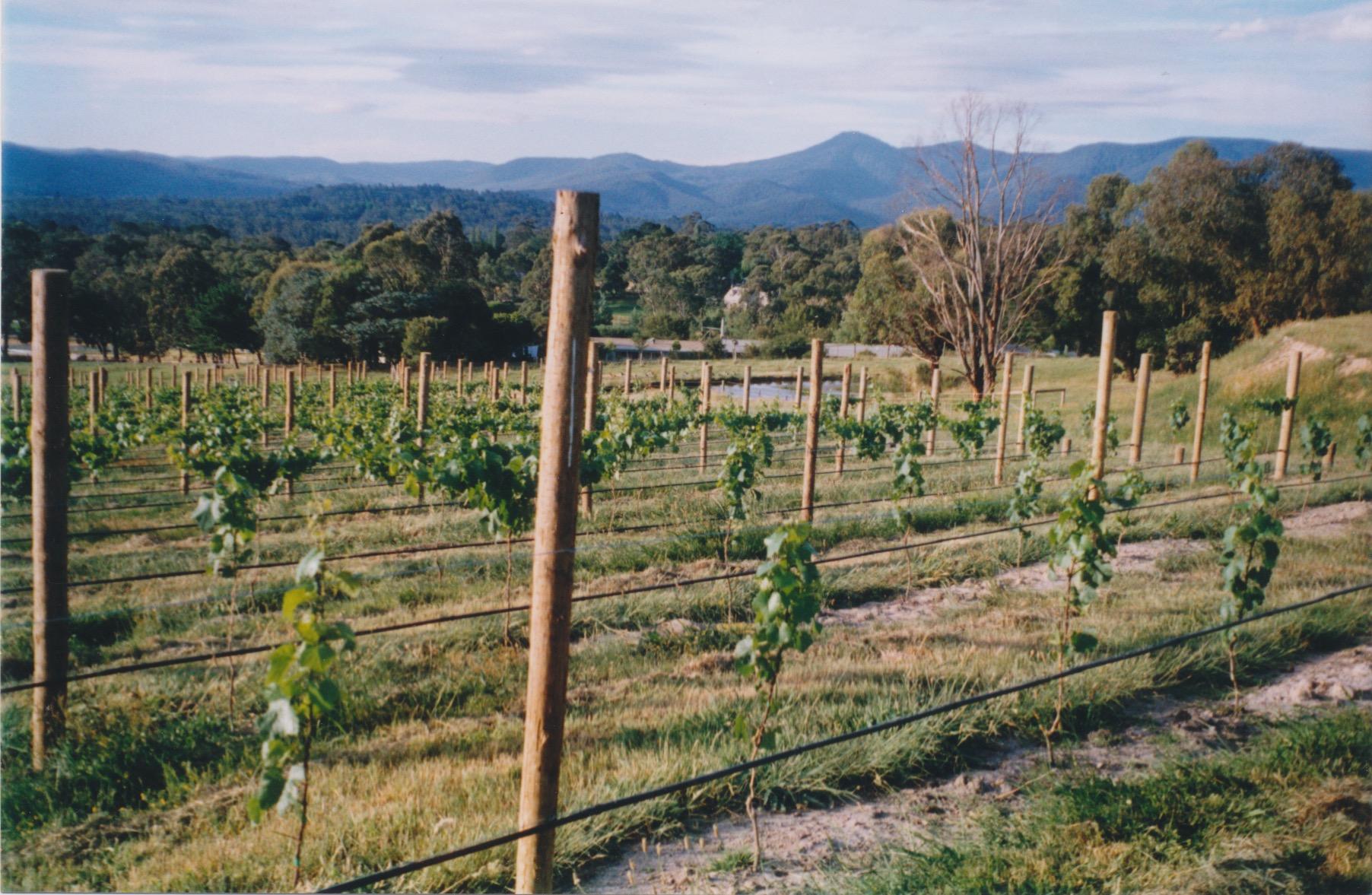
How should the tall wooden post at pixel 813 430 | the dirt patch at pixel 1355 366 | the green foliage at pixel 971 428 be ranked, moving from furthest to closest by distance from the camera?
the dirt patch at pixel 1355 366 → the green foliage at pixel 971 428 → the tall wooden post at pixel 813 430

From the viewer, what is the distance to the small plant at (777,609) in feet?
12.0

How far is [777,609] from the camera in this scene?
145 inches

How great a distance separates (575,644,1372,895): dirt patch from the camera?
3.26 meters

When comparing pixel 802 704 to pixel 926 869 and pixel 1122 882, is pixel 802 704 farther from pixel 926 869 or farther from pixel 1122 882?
pixel 1122 882

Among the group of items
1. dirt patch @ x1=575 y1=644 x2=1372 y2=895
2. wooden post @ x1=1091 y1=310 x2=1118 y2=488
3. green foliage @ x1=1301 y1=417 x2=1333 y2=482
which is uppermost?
wooden post @ x1=1091 y1=310 x2=1118 y2=488

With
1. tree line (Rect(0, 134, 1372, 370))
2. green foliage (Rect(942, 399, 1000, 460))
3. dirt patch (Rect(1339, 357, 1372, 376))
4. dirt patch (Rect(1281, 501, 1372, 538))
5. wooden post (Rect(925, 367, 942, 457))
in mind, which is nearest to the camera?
dirt patch (Rect(1281, 501, 1372, 538))

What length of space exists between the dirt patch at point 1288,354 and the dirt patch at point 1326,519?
29.8ft

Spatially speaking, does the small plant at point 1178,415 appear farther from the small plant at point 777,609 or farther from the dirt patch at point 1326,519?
the small plant at point 777,609

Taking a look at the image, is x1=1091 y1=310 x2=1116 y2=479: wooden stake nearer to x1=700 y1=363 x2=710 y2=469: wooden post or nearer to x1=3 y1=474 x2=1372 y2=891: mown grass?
x1=3 y1=474 x2=1372 y2=891: mown grass

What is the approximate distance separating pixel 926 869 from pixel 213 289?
49.4m

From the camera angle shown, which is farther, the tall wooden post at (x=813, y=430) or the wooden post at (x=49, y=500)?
the tall wooden post at (x=813, y=430)

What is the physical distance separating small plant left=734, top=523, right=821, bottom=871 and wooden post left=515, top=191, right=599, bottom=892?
1.09 m

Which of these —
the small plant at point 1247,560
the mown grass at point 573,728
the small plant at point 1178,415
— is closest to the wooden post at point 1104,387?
the small plant at point 1247,560

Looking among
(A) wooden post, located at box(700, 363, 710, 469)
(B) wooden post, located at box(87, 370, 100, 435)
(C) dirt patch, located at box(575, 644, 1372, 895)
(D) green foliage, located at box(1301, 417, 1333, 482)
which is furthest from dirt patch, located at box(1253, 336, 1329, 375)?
(B) wooden post, located at box(87, 370, 100, 435)
